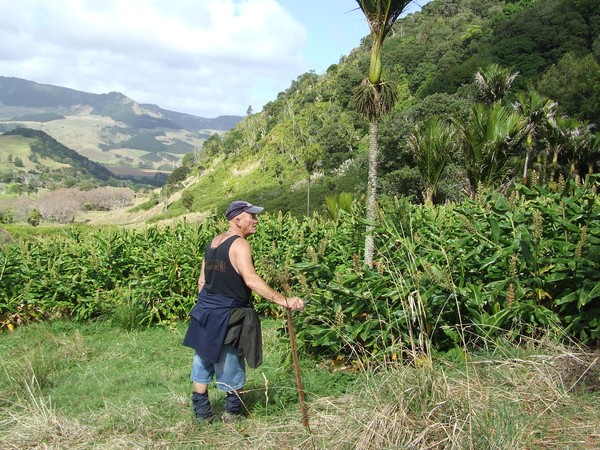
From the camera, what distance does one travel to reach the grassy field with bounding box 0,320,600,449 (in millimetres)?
2354

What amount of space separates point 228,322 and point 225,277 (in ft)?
0.97

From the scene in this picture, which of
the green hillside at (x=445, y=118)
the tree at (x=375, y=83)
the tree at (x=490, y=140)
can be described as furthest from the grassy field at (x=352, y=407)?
the tree at (x=490, y=140)

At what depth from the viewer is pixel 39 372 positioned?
4.49 m

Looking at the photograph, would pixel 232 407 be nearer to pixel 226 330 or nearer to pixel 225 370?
pixel 225 370

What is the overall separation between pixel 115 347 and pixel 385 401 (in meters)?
4.17

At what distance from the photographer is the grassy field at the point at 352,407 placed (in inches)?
92.7

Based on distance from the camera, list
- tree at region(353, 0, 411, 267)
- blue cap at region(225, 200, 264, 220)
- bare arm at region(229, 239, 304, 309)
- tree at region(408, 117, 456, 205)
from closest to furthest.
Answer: bare arm at region(229, 239, 304, 309), blue cap at region(225, 200, 264, 220), tree at region(353, 0, 411, 267), tree at region(408, 117, 456, 205)

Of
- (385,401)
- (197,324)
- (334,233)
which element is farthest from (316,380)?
(334,233)

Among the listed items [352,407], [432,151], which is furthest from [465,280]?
[432,151]

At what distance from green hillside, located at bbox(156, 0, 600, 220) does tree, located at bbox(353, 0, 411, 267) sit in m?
0.29

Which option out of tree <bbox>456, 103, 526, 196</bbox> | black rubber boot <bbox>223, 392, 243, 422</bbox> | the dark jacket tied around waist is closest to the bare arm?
the dark jacket tied around waist

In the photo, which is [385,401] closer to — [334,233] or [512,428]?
[512,428]

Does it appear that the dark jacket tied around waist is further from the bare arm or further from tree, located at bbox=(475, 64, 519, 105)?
tree, located at bbox=(475, 64, 519, 105)

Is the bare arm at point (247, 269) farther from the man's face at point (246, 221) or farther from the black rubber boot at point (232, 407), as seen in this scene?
the black rubber boot at point (232, 407)
